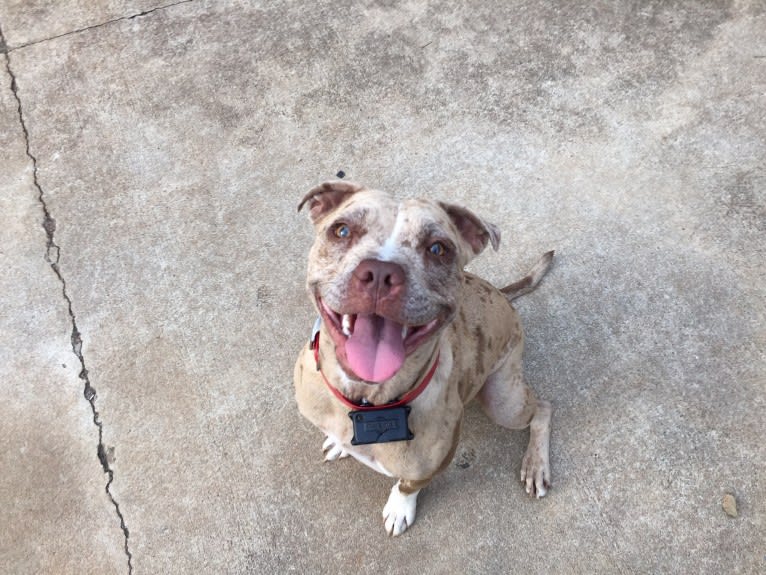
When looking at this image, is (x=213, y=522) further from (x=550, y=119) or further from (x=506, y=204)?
(x=550, y=119)

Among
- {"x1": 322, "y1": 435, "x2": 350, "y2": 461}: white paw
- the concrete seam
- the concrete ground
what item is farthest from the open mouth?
the concrete seam

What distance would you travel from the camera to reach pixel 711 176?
4441 millimetres

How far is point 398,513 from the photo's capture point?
3328mm

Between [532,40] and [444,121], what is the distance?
3.57ft

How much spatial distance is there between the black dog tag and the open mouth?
1.09 feet

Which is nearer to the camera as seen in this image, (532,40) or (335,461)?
(335,461)

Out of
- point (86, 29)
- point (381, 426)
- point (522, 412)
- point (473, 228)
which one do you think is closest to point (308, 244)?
point (473, 228)

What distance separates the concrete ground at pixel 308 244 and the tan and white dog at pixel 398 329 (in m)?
0.75

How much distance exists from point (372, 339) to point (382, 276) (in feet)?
0.97

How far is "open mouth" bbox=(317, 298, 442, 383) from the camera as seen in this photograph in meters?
2.37

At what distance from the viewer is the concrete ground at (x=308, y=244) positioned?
11.2ft

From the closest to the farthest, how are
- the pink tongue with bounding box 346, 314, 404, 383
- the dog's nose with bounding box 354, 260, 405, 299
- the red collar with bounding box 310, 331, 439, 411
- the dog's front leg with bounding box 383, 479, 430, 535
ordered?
the dog's nose with bounding box 354, 260, 405, 299 < the pink tongue with bounding box 346, 314, 404, 383 < the red collar with bounding box 310, 331, 439, 411 < the dog's front leg with bounding box 383, 479, 430, 535

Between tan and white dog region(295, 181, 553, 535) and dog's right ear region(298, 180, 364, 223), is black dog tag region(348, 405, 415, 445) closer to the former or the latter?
tan and white dog region(295, 181, 553, 535)

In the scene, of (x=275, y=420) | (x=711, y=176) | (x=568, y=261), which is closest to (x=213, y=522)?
(x=275, y=420)
